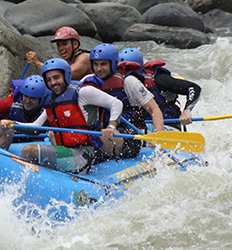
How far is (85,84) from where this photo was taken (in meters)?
5.70

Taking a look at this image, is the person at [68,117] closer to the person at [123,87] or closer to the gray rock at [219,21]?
the person at [123,87]

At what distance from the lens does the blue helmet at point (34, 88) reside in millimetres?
5785

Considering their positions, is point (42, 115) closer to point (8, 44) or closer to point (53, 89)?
point (53, 89)

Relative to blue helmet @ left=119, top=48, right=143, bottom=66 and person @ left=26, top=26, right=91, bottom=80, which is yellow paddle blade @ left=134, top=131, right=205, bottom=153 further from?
person @ left=26, top=26, right=91, bottom=80

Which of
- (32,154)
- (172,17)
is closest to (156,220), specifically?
(32,154)

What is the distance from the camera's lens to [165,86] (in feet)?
21.2

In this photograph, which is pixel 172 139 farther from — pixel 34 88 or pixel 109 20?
pixel 109 20

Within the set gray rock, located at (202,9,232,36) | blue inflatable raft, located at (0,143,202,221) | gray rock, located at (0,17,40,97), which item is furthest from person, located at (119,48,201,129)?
gray rock, located at (202,9,232,36)

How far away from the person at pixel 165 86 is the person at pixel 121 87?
20 centimetres

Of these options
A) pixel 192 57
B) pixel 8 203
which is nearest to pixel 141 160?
pixel 8 203

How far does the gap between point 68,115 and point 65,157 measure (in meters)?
0.38

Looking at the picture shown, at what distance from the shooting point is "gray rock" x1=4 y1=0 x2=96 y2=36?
13.2 metres

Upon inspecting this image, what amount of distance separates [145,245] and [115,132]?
109cm

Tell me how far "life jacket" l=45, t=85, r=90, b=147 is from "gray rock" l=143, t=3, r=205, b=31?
10.2 metres
